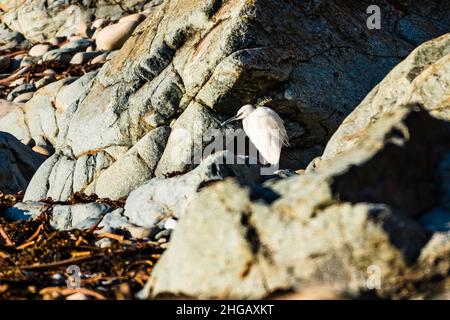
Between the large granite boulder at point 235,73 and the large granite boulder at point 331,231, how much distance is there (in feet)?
18.1

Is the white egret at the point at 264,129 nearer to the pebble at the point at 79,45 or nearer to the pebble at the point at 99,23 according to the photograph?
the pebble at the point at 79,45

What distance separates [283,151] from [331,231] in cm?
731

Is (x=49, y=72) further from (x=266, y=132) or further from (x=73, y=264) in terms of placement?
(x=73, y=264)

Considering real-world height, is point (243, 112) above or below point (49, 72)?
above

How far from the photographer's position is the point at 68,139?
13078 millimetres

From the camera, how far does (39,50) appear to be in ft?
75.8

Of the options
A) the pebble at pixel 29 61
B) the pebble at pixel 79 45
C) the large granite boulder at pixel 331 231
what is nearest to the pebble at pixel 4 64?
the pebble at pixel 29 61

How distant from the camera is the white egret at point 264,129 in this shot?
10162mm

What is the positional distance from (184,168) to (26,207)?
274cm

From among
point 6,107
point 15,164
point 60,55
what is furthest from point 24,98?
point 15,164

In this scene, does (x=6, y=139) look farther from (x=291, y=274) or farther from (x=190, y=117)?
(x=291, y=274)

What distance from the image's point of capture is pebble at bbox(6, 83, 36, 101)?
19.2 m

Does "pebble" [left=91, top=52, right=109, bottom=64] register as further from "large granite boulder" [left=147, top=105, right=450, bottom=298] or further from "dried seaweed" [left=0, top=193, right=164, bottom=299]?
"large granite boulder" [left=147, top=105, right=450, bottom=298]

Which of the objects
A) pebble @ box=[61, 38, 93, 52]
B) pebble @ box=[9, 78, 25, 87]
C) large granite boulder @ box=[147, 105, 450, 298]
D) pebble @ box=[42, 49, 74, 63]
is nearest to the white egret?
large granite boulder @ box=[147, 105, 450, 298]
